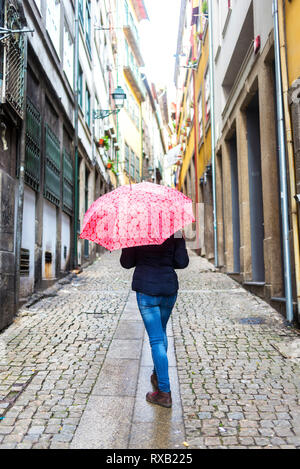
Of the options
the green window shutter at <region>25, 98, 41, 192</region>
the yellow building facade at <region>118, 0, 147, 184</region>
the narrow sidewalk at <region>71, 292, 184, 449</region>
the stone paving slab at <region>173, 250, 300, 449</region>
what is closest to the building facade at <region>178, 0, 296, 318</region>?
the stone paving slab at <region>173, 250, 300, 449</region>

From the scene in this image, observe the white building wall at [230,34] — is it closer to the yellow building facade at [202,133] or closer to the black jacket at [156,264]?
the yellow building facade at [202,133]

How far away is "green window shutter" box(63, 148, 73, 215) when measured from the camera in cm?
1229

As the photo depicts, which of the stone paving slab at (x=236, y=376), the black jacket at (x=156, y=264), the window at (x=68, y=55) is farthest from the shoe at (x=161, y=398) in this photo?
the window at (x=68, y=55)

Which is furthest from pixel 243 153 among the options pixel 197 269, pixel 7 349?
pixel 7 349

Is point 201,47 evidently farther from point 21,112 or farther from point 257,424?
point 257,424

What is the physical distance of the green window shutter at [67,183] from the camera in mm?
12289

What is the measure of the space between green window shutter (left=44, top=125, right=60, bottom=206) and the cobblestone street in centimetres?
324

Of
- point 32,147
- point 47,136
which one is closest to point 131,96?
point 47,136

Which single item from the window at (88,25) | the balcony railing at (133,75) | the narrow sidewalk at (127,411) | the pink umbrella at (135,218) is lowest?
the narrow sidewalk at (127,411)

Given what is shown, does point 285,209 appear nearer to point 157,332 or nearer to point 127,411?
point 157,332

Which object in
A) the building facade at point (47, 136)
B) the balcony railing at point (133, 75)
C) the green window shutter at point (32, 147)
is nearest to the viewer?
the building facade at point (47, 136)

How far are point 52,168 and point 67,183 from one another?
2.15 m

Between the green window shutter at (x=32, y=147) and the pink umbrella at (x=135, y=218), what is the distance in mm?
5114
